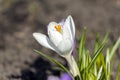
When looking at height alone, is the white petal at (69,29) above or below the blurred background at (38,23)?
below

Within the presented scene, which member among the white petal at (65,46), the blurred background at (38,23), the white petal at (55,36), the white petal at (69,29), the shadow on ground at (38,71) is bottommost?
the white petal at (65,46)

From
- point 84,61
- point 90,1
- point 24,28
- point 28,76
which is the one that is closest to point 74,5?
point 90,1

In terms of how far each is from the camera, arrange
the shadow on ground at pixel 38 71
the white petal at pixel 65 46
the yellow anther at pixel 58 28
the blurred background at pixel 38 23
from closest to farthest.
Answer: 1. the white petal at pixel 65 46
2. the yellow anther at pixel 58 28
3. the shadow on ground at pixel 38 71
4. the blurred background at pixel 38 23

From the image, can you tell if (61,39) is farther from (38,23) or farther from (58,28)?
(38,23)

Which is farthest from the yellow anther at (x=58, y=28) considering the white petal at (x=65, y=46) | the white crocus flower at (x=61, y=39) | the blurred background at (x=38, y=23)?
the blurred background at (x=38, y=23)

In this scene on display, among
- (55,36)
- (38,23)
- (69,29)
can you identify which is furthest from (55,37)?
(38,23)

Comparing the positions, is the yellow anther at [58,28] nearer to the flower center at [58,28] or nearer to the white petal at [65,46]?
the flower center at [58,28]
